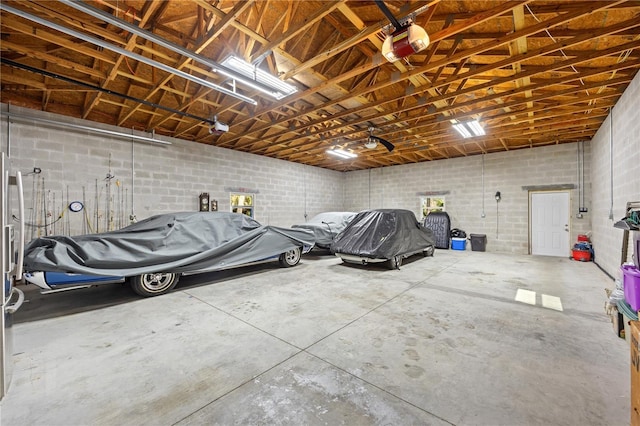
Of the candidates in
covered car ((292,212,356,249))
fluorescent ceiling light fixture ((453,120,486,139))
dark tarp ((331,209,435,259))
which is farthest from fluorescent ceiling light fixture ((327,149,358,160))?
fluorescent ceiling light fixture ((453,120,486,139))

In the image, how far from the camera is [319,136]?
7.15 meters

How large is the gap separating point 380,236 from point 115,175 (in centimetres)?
643

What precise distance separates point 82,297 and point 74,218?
2816 mm

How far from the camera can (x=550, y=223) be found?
7688 mm

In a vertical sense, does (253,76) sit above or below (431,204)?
above

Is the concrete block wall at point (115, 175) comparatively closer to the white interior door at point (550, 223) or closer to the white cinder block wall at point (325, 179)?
the white cinder block wall at point (325, 179)

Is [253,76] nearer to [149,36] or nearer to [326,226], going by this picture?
[149,36]

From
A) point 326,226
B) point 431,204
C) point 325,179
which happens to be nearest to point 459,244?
point 431,204

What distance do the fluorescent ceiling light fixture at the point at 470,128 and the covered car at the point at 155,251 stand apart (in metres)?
4.62

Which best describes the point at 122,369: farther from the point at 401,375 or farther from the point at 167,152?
the point at 167,152

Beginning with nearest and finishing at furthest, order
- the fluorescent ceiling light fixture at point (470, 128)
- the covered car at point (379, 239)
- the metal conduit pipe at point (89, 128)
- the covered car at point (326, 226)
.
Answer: the metal conduit pipe at point (89, 128) → the covered car at point (379, 239) → the fluorescent ceiling light fixture at point (470, 128) → the covered car at point (326, 226)

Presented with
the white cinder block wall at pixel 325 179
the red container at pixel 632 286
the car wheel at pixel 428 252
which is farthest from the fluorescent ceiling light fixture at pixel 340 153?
the red container at pixel 632 286

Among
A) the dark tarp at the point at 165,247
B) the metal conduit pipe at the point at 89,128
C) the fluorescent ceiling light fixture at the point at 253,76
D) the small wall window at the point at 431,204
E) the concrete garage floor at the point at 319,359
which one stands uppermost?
the fluorescent ceiling light fixture at the point at 253,76

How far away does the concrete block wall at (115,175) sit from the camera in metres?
5.08
